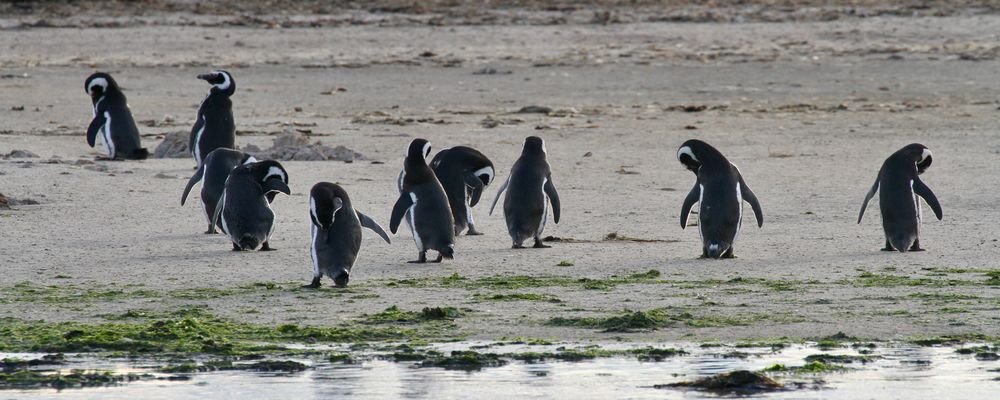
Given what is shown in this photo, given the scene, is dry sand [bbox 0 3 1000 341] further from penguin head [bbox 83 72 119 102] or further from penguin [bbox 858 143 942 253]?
penguin head [bbox 83 72 119 102]

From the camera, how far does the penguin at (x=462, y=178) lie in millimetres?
10227

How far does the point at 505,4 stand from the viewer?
27.9 meters

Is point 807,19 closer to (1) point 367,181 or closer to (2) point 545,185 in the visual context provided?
(1) point 367,181

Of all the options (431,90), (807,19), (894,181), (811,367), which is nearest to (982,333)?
(811,367)

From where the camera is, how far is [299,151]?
530 inches

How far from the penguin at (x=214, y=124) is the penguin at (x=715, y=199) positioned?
4133 millimetres

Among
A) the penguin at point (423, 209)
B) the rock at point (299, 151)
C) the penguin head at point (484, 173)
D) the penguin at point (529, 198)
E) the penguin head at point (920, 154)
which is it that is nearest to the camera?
the penguin at point (423, 209)

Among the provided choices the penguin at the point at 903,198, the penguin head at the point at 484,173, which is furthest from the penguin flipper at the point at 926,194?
the penguin head at the point at 484,173

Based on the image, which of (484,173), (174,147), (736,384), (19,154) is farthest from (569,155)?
(736,384)

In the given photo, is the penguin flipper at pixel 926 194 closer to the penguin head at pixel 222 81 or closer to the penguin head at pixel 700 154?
the penguin head at pixel 700 154

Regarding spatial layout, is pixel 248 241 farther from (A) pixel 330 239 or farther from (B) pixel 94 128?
(B) pixel 94 128

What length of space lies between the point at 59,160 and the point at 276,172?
3.91 meters

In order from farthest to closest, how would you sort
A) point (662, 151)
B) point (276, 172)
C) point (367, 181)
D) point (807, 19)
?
point (807, 19) < point (662, 151) < point (367, 181) < point (276, 172)

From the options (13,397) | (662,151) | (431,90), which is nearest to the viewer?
(13,397)
